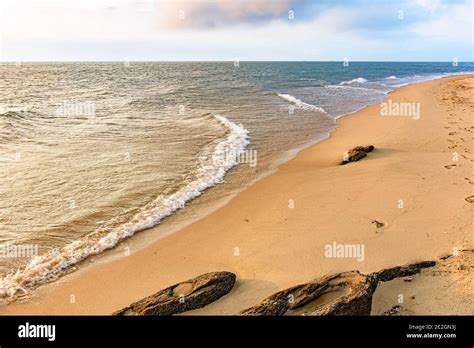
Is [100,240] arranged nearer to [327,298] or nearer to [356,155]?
[327,298]

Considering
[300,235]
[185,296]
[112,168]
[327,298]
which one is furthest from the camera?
[112,168]

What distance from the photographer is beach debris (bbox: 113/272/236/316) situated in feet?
18.7

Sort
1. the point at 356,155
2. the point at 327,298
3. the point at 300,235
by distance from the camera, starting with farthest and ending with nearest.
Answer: the point at 356,155, the point at 300,235, the point at 327,298

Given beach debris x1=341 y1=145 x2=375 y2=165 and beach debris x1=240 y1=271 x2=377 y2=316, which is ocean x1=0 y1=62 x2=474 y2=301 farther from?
beach debris x1=240 y1=271 x2=377 y2=316

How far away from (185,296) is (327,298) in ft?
7.18

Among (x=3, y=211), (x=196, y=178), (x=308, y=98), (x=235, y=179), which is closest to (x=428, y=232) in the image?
(x=235, y=179)

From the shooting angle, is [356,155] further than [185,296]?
Yes

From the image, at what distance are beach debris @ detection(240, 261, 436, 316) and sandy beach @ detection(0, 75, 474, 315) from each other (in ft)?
1.92

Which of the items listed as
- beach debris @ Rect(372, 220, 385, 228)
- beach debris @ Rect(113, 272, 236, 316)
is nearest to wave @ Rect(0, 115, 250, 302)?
beach debris @ Rect(113, 272, 236, 316)

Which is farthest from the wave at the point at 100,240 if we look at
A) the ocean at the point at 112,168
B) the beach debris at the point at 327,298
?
the beach debris at the point at 327,298

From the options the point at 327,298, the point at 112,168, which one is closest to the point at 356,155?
Answer: the point at 112,168

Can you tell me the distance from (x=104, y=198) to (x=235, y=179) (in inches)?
170

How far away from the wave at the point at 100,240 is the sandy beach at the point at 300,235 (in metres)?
0.37

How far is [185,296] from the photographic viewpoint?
5934 mm
